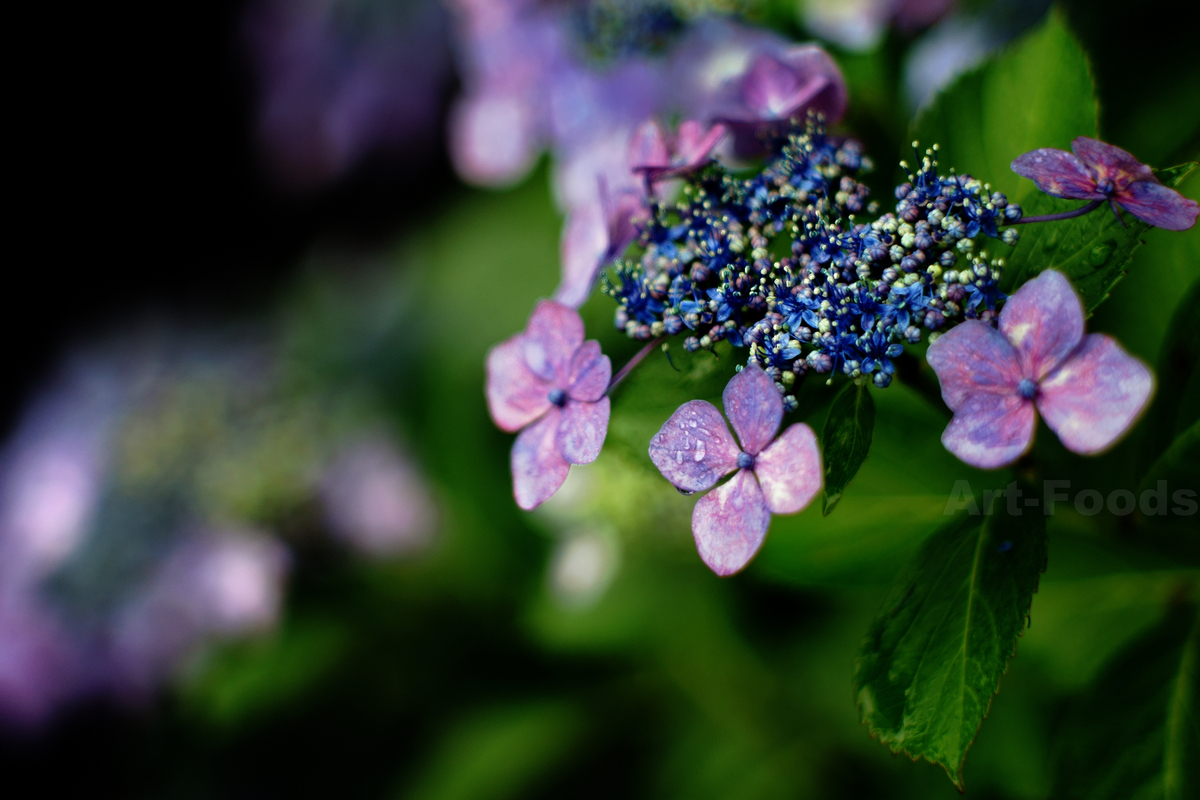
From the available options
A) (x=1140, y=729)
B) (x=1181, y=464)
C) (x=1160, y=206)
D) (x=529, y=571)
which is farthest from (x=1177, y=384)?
(x=529, y=571)

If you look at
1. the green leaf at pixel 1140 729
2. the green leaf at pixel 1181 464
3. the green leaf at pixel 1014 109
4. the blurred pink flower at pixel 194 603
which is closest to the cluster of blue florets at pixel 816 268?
the green leaf at pixel 1014 109

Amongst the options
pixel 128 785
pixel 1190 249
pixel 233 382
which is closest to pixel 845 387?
pixel 1190 249

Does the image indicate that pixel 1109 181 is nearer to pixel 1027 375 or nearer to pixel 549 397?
pixel 1027 375

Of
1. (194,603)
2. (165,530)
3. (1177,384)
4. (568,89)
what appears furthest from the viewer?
(165,530)

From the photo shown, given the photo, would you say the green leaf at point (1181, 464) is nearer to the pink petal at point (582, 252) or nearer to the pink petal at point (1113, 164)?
the pink petal at point (1113, 164)

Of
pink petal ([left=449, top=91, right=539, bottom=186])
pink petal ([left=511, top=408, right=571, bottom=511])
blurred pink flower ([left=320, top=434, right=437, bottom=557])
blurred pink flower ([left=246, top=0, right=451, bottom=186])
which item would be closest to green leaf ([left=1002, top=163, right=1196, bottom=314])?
pink petal ([left=511, top=408, right=571, bottom=511])

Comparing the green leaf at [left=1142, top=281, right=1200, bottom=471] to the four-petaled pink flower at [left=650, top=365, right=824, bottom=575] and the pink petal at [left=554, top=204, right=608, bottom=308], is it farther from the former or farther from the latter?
the pink petal at [left=554, top=204, right=608, bottom=308]
